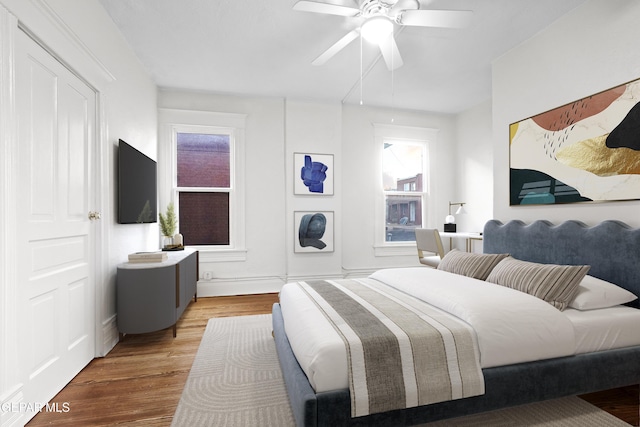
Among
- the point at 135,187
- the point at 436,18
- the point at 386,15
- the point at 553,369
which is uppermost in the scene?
the point at 386,15

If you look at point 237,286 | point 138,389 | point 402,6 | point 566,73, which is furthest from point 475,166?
point 138,389

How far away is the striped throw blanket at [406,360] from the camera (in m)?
1.35

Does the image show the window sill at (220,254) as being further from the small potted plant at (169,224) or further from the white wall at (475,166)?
the white wall at (475,166)

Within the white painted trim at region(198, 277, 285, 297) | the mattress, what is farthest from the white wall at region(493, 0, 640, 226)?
the white painted trim at region(198, 277, 285, 297)

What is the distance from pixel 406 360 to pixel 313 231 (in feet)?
10.2

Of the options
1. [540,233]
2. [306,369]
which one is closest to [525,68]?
[540,233]

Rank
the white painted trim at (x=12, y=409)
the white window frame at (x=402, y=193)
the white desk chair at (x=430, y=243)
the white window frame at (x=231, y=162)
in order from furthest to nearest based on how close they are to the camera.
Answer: the white window frame at (x=402, y=193) < the white window frame at (x=231, y=162) < the white desk chair at (x=430, y=243) < the white painted trim at (x=12, y=409)

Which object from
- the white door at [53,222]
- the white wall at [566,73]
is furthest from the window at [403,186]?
the white door at [53,222]

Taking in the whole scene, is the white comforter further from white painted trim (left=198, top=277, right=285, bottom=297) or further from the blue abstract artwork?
the blue abstract artwork

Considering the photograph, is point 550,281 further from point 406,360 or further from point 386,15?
point 386,15

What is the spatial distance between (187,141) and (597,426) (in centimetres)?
465

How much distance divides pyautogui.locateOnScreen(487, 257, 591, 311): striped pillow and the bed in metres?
0.12

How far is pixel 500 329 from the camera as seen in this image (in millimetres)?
1607

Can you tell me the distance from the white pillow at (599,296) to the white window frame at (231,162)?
3.59 m
